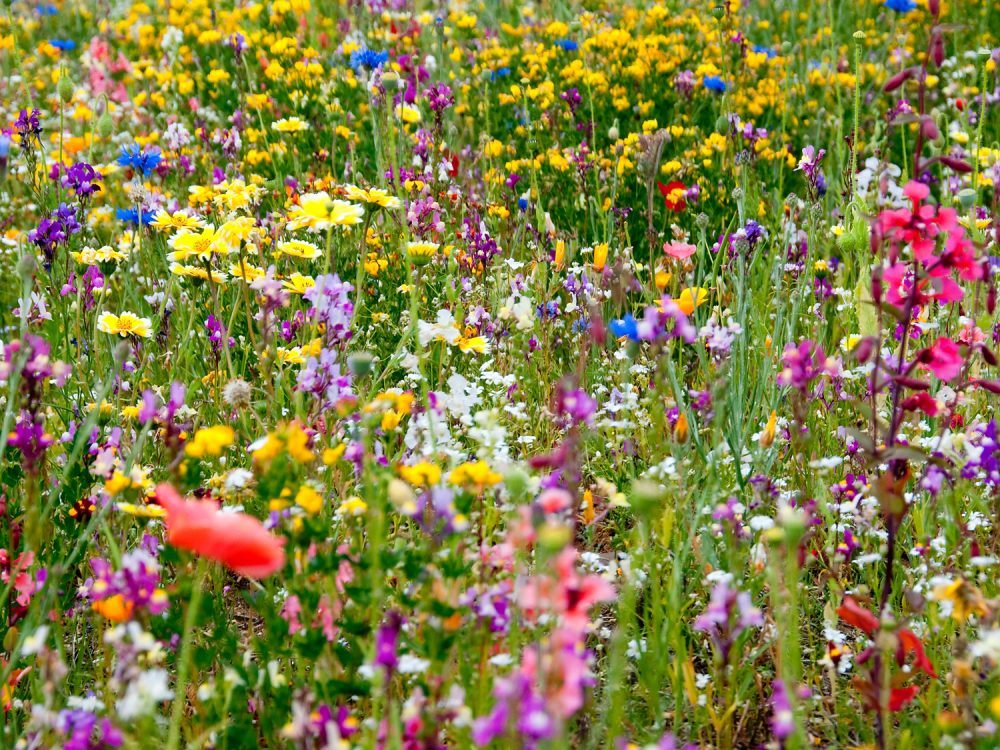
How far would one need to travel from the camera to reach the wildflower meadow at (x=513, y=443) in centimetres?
134

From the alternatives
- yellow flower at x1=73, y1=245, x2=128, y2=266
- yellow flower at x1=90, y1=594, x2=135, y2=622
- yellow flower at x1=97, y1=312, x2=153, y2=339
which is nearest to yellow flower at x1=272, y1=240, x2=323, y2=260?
yellow flower at x1=97, y1=312, x2=153, y2=339

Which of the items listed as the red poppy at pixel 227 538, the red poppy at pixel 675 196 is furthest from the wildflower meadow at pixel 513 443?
the red poppy at pixel 675 196

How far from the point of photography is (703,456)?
199 centimetres

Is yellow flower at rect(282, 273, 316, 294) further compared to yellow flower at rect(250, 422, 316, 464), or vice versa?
yellow flower at rect(282, 273, 316, 294)

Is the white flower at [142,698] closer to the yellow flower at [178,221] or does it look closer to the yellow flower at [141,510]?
the yellow flower at [141,510]

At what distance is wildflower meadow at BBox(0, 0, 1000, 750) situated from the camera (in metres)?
1.34

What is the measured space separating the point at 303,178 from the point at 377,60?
0.51m

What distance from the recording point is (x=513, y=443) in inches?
95.5

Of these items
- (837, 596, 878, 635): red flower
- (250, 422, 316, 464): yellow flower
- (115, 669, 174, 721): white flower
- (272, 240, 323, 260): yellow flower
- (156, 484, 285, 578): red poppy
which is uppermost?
(272, 240, 323, 260): yellow flower

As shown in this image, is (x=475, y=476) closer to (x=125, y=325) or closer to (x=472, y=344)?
(x=472, y=344)

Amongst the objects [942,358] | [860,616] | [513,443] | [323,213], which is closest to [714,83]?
[513,443]

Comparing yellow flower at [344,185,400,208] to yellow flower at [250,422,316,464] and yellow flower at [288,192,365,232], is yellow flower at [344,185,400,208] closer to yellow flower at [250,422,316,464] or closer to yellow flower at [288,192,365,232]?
yellow flower at [288,192,365,232]

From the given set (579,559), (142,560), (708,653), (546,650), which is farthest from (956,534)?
(142,560)

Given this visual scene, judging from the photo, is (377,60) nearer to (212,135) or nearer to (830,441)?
(212,135)
